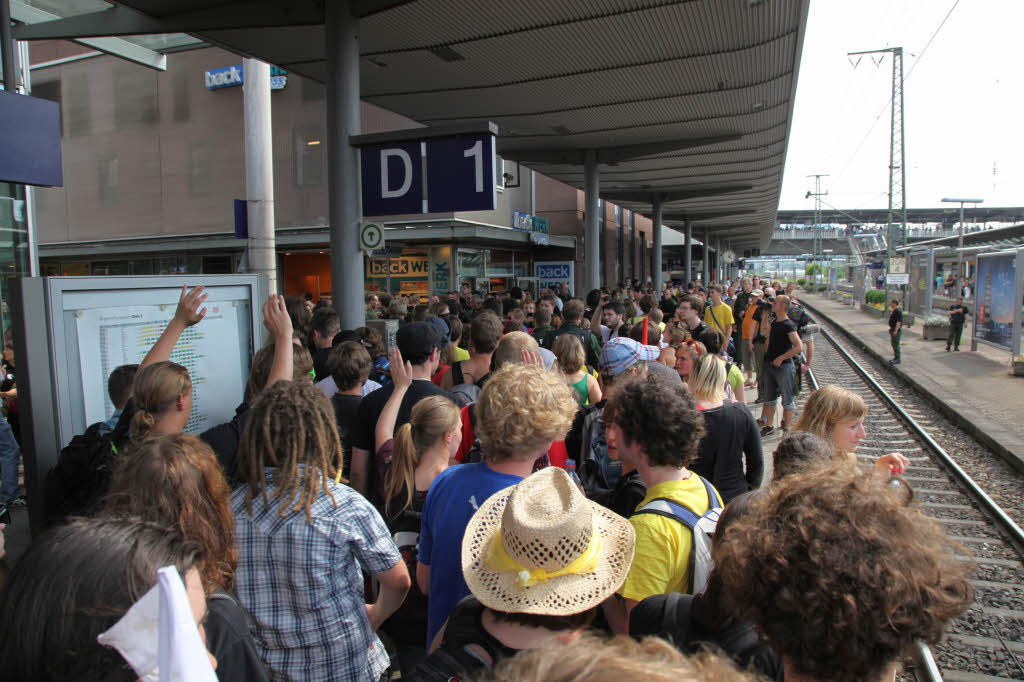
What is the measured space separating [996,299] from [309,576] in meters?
18.4

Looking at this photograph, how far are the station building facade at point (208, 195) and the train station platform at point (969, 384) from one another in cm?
1203

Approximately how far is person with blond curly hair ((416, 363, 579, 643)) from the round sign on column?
174 inches

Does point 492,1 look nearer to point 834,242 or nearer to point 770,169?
point 770,169

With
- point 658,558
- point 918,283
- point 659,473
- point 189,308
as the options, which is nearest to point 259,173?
point 189,308

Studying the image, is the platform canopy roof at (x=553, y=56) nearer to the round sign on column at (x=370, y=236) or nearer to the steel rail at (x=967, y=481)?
the round sign on column at (x=370, y=236)

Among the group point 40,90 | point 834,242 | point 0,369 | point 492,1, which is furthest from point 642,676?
point 834,242

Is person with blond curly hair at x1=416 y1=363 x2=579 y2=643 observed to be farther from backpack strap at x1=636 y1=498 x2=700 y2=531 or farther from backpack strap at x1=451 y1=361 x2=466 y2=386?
backpack strap at x1=451 y1=361 x2=466 y2=386

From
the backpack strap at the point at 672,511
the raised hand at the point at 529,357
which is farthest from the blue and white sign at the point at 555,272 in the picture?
the backpack strap at the point at 672,511

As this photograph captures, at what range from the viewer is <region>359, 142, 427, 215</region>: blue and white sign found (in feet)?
20.1

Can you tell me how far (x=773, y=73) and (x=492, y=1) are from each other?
542 centimetres

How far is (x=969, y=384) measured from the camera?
44.0 feet

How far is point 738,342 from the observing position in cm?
1323

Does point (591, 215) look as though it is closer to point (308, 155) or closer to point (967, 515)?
point (308, 155)

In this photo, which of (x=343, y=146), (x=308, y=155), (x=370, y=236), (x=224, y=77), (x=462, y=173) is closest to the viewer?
(x=462, y=173)
